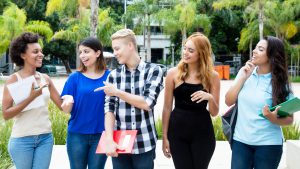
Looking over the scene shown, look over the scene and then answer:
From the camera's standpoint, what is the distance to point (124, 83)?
3148mm

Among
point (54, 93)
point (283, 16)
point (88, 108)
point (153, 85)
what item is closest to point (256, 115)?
point (153, 85)

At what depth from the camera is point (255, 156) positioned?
3.27 m

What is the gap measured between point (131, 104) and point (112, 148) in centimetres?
36

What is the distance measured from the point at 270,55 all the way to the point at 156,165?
318 cm

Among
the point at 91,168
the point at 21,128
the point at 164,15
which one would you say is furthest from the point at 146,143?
the point at 164,15

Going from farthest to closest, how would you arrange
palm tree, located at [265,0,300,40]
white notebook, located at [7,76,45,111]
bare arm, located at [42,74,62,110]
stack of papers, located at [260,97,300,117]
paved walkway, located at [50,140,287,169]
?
palm tree, located at [265,0,300,40], paved walkway, located at [50,140,287,169], bare arm, located at [42,74,62,110], white notebook, located at [7,76,45,111], stack of papers, located at [260,97,300,117]

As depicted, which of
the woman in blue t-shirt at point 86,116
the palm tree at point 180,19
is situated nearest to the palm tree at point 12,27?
the palm tree at point 180,19

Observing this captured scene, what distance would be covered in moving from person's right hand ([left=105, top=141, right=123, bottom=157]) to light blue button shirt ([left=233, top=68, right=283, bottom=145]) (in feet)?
3.47

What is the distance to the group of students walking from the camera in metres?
3.12

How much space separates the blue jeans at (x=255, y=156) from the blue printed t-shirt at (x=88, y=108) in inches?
46.3

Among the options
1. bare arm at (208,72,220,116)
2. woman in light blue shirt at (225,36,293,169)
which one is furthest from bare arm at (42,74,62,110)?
woman in light blue shirt at (225,36,293,169)

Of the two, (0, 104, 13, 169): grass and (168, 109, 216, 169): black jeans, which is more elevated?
(168, 109, 216, 169): black jeans

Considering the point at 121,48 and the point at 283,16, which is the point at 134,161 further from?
the point at 283,16

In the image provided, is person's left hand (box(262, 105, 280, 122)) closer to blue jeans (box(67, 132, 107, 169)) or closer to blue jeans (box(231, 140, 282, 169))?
blue jeans (box(231, 140, 282, 169))
